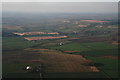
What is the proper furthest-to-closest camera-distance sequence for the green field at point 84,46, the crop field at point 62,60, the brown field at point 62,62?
1. the green field at point 84,46
2. the brown field at point 62,62
3. the crop field at point 62,60

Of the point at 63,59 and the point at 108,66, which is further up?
the point at 63,59

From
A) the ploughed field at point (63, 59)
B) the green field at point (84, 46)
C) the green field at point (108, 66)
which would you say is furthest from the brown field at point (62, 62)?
the green field at point (84, 46)

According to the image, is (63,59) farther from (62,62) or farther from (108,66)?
(108,66)

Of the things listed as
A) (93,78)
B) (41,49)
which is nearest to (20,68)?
(93,78)

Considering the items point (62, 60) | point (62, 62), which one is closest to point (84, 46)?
point (62, 60)

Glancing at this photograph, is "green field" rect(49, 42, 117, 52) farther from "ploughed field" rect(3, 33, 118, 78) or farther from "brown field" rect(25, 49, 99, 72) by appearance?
"brown field" rect(25, 49, 99, 72)

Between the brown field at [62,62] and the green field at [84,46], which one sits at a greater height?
the green field at [84,46]

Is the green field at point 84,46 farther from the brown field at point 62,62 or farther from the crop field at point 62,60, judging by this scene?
the brown field at point 62,62

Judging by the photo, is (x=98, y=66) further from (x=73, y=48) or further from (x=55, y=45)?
(x=55, y=45)
